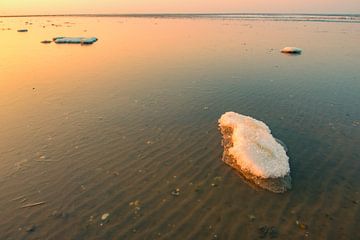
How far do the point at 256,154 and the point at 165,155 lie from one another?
3.31m

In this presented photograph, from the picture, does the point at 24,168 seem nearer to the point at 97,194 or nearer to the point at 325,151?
the point at 97,194

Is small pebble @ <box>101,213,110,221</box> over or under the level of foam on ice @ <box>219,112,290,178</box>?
over

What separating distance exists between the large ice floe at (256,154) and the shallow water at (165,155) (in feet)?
1.19

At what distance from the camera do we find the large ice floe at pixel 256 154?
905 centimetres

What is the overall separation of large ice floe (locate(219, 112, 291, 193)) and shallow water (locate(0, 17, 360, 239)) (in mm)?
363

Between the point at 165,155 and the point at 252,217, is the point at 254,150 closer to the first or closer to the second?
the point at 252,217

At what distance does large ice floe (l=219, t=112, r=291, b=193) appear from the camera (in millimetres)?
9051

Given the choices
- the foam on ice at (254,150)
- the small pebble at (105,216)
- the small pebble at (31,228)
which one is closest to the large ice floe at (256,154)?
the foam on ice at (254,150)

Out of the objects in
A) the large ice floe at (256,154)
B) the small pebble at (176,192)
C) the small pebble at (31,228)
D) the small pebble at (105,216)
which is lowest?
the large ice floe at (256,154)

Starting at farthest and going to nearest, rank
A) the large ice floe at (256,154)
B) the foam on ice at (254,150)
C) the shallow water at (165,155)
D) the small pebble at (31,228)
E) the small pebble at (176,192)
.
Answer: the foam on ice at (254,150)
the large ice floe at (256,154)
the small pebble at (176,192)
the shallow water at (165,155)
the small pebble at (31,228)

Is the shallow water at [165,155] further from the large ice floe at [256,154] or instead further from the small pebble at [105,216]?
the large ice floe at [256,154]

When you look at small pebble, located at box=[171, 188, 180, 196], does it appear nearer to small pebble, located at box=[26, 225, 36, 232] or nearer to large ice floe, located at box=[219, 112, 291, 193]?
large ice floe, located at box=[219, 112, 291, 193]

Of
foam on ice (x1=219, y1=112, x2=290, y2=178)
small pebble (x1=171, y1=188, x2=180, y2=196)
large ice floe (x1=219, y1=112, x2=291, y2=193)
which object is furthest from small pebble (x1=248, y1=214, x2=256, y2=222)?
small pebble (x1=171, y1=188, x2=180, y2=196)

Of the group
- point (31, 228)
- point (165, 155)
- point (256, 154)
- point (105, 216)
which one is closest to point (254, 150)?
point (256, 154)
